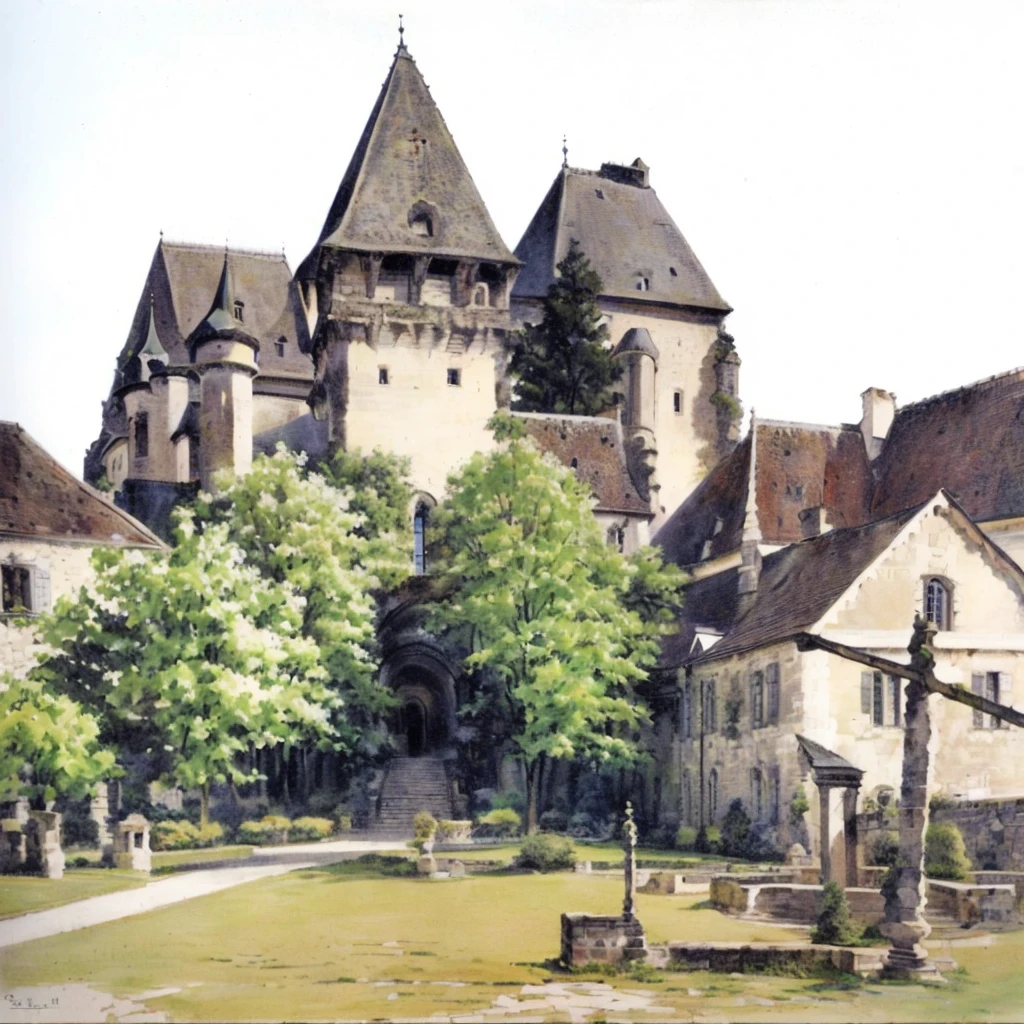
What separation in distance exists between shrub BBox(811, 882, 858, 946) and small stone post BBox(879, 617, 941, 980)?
1025mm

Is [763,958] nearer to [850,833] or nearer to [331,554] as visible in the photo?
[850,833]

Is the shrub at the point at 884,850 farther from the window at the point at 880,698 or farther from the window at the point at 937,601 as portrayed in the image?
the window at the point at 937,601

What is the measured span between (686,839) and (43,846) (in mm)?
17095

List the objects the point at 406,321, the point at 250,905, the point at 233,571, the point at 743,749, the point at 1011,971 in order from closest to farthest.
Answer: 1. the point at 1011,971
2. the point at 250,905
3. the point at 233,571
4. the point at 743,749
5. the point at 406,321

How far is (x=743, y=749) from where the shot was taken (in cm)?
3659

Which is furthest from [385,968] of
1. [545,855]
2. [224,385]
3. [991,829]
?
[224,385]

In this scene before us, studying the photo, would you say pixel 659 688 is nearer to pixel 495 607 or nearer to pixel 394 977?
pixel 495 607

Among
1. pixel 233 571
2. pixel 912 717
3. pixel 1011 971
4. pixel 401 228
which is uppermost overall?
pixel 401 228

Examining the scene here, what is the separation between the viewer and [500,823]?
114ft

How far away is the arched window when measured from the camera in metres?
41.8

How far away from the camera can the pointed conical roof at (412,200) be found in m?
45.4

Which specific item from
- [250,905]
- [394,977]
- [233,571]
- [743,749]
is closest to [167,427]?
[233,571]

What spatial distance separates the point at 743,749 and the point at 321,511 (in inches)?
456
